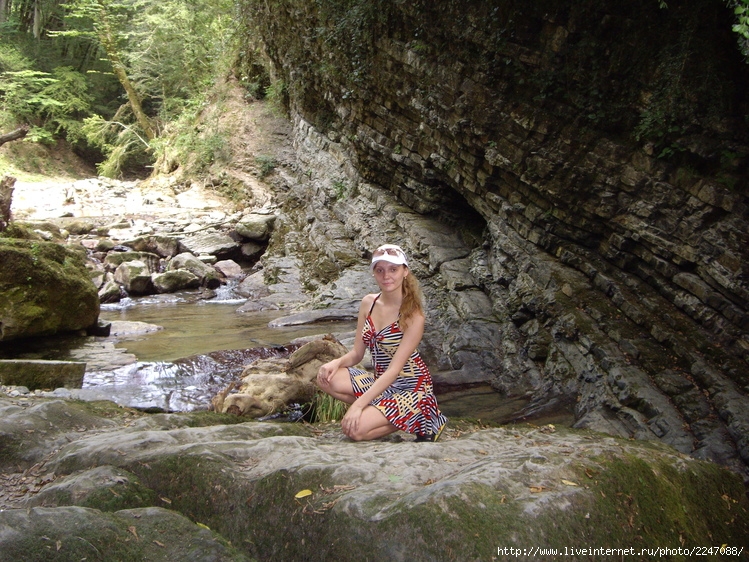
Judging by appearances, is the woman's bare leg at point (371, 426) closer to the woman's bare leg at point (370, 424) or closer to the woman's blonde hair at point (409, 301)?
the woman's bare leg at point (370, 424)

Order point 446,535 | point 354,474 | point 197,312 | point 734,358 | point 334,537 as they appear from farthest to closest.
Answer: point 197,312, point 734,358, point 354,474, point 334,537, point 446,535

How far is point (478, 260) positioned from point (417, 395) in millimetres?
6483

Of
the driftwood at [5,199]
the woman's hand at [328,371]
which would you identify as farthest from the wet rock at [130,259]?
the woman's hand at [328,371]

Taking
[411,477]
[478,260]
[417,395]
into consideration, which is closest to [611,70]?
[478,260]

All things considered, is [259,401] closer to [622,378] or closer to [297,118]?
[622,378]

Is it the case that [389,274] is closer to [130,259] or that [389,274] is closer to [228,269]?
[130,259]

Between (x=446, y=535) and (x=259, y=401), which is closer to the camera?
(x=446, y=535)

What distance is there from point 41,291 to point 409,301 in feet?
21.2

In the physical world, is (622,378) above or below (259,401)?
above

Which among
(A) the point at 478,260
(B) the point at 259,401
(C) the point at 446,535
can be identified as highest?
(C) the point at 446,535

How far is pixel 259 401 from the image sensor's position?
21.2 ft

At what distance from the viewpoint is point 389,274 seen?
12.0 ft

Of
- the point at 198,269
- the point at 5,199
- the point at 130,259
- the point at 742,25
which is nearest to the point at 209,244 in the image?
the point at 198,269

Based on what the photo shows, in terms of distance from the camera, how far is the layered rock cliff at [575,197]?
235 inches
